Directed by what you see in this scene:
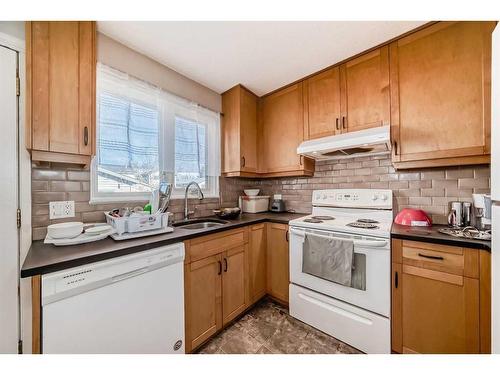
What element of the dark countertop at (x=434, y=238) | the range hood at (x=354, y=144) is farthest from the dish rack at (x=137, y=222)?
the dark countertop at (x=434, y=238)

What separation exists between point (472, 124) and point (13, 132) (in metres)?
2.82

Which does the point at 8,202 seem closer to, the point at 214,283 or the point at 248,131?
the point at 214,283

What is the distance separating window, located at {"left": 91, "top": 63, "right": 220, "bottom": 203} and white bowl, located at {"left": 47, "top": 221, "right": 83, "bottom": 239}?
0.39m

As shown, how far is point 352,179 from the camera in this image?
2.06m

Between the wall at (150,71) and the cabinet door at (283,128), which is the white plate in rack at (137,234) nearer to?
the wall at (150,71)

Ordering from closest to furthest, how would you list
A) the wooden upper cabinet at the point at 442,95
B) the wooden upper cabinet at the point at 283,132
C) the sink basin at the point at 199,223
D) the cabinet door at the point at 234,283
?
the wooden upper cabinet at the point at 442,95 → the cabinet door at the point at 234,283 → the sink basin at the point at 199,223 → the wooden upper cabinet at the point at 283,132

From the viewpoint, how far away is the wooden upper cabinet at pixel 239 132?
7.41ft

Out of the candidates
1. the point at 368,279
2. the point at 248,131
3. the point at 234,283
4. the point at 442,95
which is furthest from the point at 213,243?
the point at 442,95

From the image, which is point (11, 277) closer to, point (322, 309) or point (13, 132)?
point (13, 132)

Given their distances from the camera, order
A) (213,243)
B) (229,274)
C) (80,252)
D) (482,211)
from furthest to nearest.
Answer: (229,274) → (213,243) → (482,211) → (80,252)

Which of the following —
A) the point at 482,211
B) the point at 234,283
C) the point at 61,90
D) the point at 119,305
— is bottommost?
the point at 234,283

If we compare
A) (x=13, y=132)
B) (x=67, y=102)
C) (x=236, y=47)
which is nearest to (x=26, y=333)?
(x=13, y=132)

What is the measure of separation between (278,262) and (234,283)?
0.51m

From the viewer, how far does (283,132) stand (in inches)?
92.0
